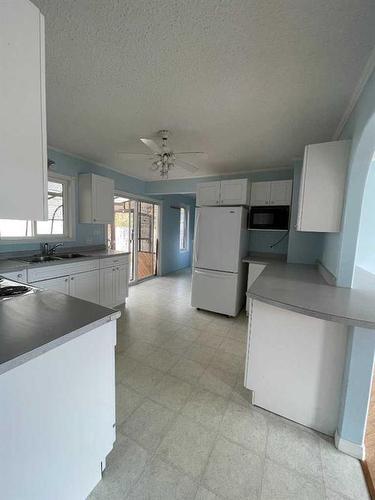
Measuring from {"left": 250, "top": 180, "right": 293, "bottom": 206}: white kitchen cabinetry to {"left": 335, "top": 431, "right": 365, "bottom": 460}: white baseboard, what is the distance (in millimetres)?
2791

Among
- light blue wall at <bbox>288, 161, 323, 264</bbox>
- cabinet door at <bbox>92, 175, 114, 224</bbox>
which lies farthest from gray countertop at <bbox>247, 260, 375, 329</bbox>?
cabinet door at <bbox>92, 175, 114, 224</bbox>

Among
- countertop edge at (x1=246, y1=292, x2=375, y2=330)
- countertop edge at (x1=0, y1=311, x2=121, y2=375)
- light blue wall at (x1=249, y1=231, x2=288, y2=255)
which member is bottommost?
countertop edge at (x1=0, y1=311, x2=121, y2=375)

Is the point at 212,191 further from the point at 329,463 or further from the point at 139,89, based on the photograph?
the point at 329,463

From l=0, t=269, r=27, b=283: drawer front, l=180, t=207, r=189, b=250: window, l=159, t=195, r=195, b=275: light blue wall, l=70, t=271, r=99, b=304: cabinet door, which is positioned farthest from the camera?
l=180, t=207, r=189, b=250: window

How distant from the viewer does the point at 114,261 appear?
3484 millimetres

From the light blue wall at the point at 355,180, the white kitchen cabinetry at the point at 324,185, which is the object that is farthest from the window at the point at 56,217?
the light blue wall at the point at 355,180

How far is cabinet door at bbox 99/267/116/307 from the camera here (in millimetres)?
3264

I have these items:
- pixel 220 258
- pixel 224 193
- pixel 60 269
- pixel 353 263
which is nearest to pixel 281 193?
pixel 224 193

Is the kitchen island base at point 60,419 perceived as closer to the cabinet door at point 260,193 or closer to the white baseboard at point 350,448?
the white baseboard at point 350,448

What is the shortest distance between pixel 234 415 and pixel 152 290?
10.8 feet

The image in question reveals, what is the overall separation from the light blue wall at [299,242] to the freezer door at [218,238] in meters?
0.78

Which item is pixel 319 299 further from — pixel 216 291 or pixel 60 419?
pixel 216 291

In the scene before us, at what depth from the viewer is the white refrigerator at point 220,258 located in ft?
10.7

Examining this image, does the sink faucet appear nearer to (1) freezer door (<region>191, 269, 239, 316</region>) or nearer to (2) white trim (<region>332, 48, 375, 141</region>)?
(1) freezer door (<region>191, 269, 239, 316</region>)
